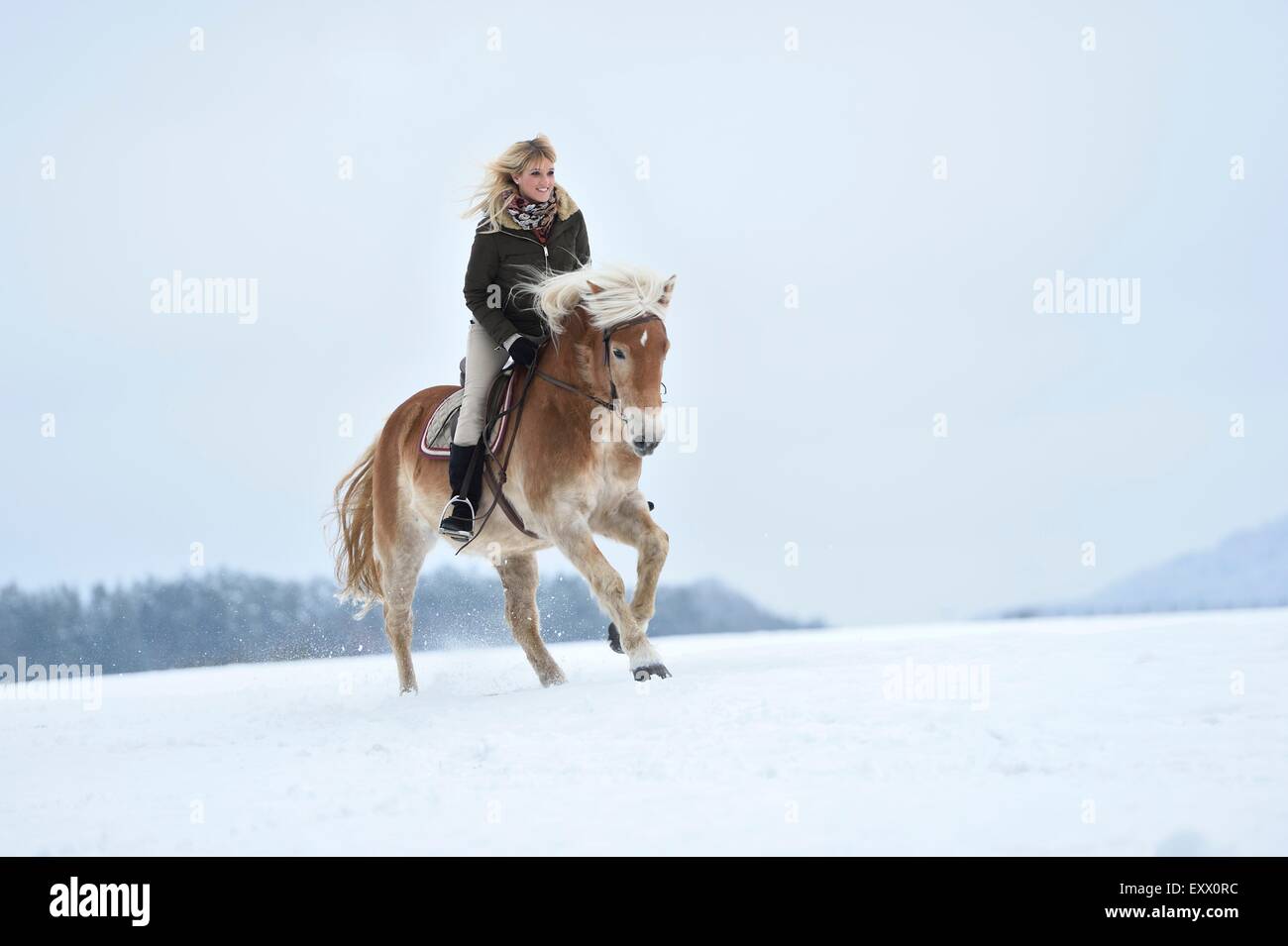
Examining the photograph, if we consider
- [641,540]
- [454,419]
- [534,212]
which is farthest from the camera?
[454,419]

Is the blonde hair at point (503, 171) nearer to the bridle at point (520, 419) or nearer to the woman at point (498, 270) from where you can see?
the woman at point (498, 270)

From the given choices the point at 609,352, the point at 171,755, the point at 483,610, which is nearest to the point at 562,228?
the point at 609,352

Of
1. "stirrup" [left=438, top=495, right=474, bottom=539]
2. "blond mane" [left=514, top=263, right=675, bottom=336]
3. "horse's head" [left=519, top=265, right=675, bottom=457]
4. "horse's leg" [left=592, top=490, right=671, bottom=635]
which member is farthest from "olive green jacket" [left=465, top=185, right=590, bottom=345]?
"horse's leg" [left=592, top=490, right=671, bottom=635]

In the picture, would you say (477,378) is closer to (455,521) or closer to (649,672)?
(455,521)

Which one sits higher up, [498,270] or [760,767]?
[498,270]

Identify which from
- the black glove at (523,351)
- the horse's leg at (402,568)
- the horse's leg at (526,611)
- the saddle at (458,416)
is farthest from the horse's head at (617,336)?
the horse's leg at (402,568)

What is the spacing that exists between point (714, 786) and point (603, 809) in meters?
0.39

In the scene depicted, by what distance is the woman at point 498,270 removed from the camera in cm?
728

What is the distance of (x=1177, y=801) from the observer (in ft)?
9.80

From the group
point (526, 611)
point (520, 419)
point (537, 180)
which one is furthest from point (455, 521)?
point (537, 180)

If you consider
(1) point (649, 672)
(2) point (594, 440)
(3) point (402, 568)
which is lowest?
(1) point (649, 672)

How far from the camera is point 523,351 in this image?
23.0 ft

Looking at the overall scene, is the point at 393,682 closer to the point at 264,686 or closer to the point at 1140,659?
the point at 264,686

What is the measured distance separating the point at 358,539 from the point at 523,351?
3.60 metres
